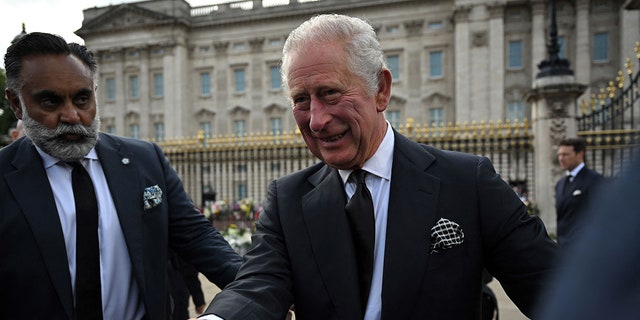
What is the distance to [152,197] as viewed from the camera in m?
2.32

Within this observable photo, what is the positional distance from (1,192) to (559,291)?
2.16 m

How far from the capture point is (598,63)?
2948 cm

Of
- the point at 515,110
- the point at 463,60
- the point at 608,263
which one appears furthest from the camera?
the point at 463,60

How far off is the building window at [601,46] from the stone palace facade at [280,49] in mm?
62

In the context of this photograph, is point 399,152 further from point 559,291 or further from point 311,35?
point 559,291

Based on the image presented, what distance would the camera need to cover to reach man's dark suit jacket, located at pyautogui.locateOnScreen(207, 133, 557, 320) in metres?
1.66

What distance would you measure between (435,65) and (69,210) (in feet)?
108

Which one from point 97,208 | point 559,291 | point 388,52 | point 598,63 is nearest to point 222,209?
point 97,208

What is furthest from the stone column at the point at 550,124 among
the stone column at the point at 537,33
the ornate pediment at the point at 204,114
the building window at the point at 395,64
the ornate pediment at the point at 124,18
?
the ornate pediment at the point at 124,18

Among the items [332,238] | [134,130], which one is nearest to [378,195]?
[332,238]

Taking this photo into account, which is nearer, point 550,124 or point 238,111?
point 550,124

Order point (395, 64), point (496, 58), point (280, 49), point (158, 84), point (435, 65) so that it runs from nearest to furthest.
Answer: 1. point (496, 58)
2. point (435, 65)
3. point (395, 64)
4. point (280, 49)
5. point (158, 84)

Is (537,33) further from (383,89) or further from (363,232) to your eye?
(363,232)

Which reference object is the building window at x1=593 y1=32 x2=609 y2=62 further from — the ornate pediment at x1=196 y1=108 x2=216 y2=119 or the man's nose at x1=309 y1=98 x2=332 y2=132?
the man's nose at x1=309 y1=98 x2=332 y2=132
